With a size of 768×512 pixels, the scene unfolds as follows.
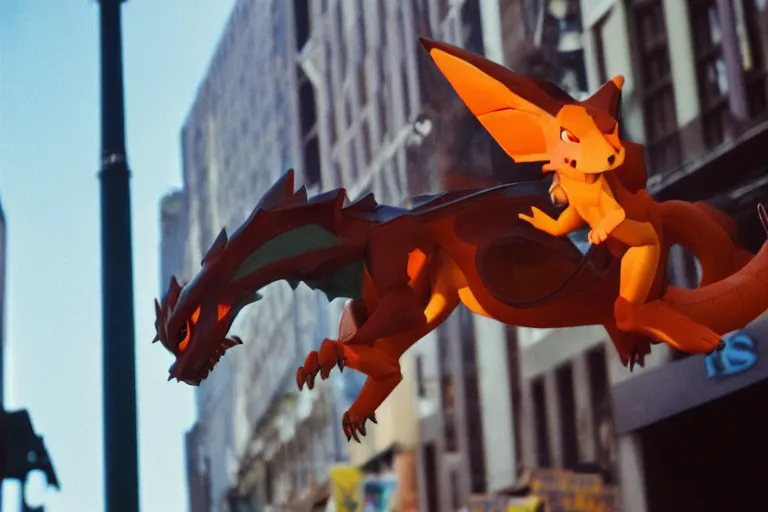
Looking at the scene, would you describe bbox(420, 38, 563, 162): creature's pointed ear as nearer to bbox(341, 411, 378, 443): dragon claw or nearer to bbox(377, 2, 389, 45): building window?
bbox(341, 411, 378, 443): dragon claw

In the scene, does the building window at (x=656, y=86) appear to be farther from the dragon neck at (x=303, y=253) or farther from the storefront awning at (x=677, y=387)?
the dragon neck at (x=303, y=253)

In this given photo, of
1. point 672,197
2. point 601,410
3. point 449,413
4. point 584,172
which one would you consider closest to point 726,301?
point 584,172

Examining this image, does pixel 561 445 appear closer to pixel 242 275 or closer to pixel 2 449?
pixel 2 449

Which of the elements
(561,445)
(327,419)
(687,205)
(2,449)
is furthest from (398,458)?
(687,205)

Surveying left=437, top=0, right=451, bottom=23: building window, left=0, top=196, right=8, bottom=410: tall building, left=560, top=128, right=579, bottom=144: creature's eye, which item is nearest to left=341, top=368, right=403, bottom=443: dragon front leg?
left=560, top=128, right=579, bottom=144: creature's eye

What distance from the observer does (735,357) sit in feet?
21.8

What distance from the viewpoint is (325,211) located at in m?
3.44

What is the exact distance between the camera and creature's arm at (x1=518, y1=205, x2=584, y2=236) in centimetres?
335

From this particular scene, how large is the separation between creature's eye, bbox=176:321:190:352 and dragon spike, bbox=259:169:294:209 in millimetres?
363

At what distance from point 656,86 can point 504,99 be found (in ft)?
14.7

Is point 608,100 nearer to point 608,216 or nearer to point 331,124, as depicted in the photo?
point 608,216

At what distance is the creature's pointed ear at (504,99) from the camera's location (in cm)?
338

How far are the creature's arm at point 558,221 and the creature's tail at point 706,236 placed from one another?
27cm

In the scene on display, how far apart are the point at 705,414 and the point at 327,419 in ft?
15.7
